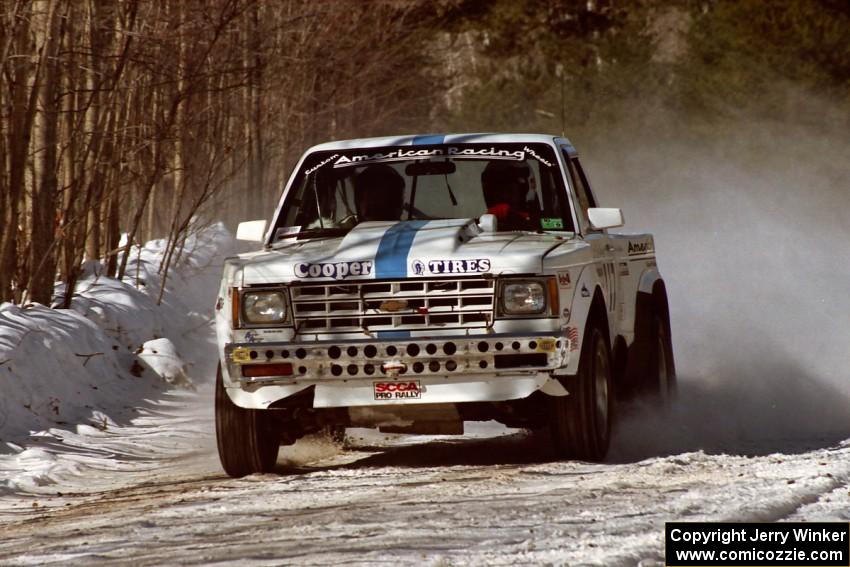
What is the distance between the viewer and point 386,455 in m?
9.84

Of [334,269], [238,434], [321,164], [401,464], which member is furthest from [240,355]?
[321,164]

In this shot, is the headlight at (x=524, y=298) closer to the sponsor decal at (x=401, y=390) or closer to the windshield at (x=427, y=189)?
the sponsor decal at (x=401, y=390)

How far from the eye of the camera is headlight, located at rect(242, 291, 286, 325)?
8.30m

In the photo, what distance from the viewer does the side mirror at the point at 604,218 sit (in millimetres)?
9195

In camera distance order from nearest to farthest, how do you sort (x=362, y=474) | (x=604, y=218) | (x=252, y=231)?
(x=362, y=474)
(x=604, y=218)
(x=252, y=231)

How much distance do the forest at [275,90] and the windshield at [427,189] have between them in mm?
1195

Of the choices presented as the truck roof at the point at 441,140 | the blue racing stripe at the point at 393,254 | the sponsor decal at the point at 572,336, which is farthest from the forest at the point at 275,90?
the sponsor decal at the point at 572,336

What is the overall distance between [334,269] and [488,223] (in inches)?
44.4

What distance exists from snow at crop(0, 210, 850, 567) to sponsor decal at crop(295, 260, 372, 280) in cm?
100

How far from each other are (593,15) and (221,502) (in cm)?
4730

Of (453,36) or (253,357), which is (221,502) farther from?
(453,36)

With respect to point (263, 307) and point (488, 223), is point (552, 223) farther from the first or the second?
point (263, 307)

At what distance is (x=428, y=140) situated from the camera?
972 centimetres

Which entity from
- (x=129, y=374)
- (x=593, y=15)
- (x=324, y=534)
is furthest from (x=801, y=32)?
(x=324, y=534)
